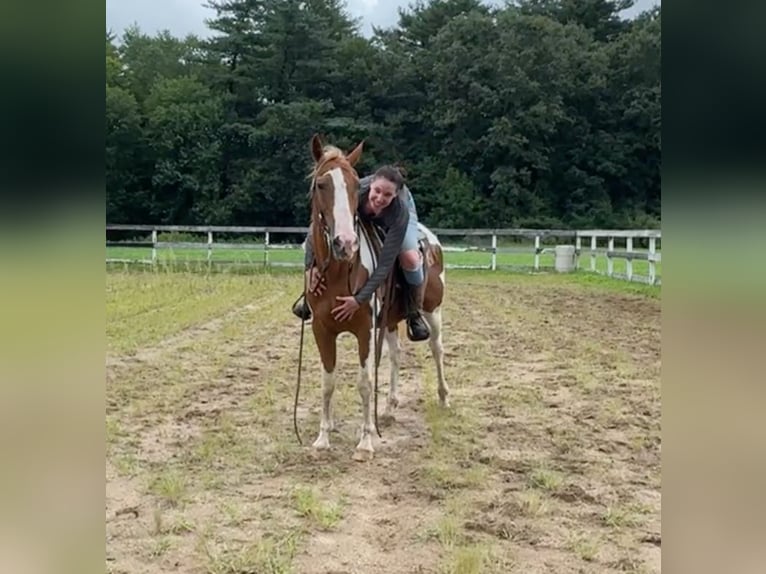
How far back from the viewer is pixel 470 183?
1.73 m

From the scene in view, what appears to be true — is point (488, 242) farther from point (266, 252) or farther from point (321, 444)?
point (321, 444)

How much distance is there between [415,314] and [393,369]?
0.31 meters

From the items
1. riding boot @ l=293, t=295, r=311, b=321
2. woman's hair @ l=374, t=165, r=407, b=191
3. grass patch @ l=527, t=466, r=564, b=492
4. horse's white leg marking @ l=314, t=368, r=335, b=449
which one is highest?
woman's hair @ l=374, t=165, r=407, b=191

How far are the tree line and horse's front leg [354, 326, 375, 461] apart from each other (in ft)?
1.36

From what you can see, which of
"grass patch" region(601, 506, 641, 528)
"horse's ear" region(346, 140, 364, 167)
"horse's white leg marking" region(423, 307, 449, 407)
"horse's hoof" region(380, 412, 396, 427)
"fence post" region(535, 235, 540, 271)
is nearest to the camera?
"grass patch" region(601, 506, 641, 528)

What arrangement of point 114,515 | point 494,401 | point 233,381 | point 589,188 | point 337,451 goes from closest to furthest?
point 114,515, point 589,188, point 337,451, point 494,401, point 233,381

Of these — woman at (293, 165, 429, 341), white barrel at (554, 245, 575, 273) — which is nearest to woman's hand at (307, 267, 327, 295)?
woman at (293, 165, 429, 341)

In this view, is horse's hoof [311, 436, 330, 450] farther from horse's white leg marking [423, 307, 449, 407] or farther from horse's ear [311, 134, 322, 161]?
horse's ear [311, 134, 322, 161]

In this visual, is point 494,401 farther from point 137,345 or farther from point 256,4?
point 256,4

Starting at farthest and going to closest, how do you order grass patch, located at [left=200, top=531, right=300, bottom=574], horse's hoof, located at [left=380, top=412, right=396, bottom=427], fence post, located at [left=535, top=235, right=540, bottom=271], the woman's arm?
horse's hoof, located at [left=380, top=412, right=396, bottom=427], fence post, located at [left=535, top=235, right=540, bottom=271], the woman's arm, grass patch, located at [left=200, top=531, right=300, bottom=574]

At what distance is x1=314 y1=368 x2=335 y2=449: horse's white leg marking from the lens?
202 centimetres

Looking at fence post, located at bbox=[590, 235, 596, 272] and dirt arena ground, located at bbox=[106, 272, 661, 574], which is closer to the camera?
dirt arena ground, located at bbox=[106, 272, 661, 574]
